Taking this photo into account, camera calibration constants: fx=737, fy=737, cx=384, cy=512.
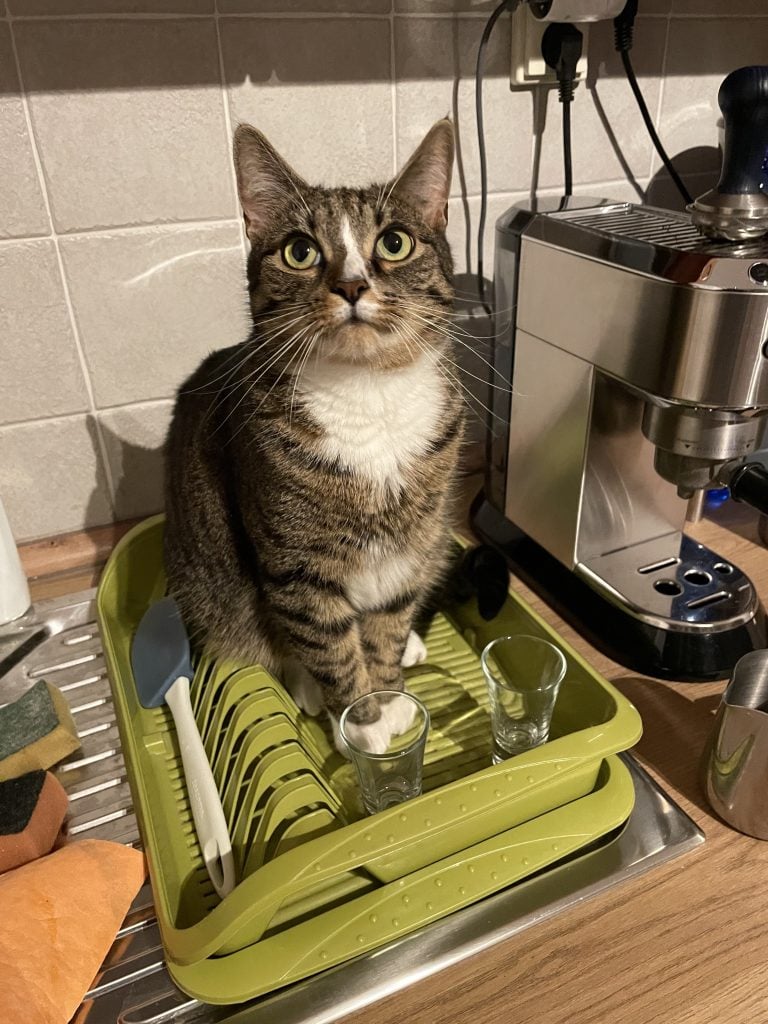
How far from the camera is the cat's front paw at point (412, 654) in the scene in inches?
34.3

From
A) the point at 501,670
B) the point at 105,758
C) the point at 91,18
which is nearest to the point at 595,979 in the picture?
the point at 501,670

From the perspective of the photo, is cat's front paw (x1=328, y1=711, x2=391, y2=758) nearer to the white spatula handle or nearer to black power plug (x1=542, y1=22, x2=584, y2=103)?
the white spatula handle

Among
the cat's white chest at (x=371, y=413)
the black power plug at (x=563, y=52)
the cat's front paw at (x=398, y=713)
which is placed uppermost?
the black power plug at (x=563, y=52)

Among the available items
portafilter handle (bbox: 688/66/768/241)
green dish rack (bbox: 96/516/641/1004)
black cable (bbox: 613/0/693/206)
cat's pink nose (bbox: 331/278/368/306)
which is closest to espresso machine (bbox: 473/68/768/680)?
portafilter handle (bbox: 688/66/768/241)

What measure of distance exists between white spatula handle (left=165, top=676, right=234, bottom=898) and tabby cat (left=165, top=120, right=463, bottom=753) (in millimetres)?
131

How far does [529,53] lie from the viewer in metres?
0.95

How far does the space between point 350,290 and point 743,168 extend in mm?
333

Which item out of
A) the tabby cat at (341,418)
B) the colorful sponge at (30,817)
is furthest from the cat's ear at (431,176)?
the colorful sponge at (30,817)

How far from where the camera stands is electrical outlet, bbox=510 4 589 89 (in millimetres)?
938

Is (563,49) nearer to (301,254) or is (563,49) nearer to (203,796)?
(301,254)

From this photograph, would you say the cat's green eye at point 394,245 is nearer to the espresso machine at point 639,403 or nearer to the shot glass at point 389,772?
the espresso machine at point 639,403

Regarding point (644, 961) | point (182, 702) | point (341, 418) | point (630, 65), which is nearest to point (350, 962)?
point (644, 961)

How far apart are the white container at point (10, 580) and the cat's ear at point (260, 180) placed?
464 millimetres

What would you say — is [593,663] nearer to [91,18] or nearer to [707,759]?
[707,759]
